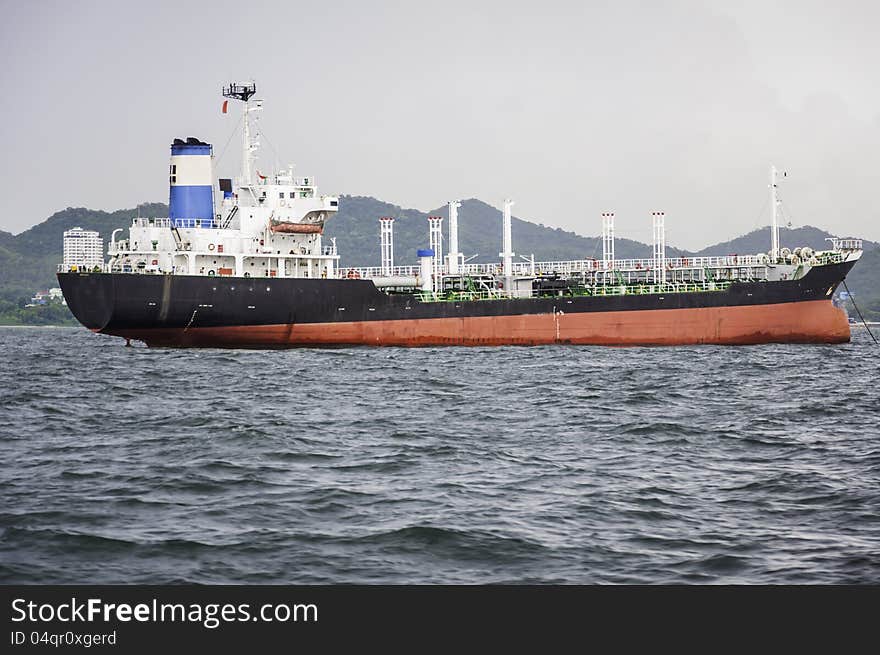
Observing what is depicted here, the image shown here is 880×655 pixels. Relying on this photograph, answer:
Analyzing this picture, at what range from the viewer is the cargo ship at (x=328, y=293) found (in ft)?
147

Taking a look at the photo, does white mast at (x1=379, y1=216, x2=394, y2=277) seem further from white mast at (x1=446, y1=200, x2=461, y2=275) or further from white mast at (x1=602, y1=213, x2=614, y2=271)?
white mast at (x1=602, y1=213, x2=614, y2=271)

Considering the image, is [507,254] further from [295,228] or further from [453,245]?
[295,228]

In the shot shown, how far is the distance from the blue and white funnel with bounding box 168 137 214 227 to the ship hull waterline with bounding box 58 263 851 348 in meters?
6.29

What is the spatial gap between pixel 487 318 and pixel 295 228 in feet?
35.5

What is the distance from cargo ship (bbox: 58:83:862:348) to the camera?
44.7 m

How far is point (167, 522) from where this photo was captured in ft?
41.5

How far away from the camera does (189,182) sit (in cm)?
4931

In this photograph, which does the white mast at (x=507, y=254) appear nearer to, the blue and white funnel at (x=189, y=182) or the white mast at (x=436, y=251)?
the white mast at (x=436, y=251)

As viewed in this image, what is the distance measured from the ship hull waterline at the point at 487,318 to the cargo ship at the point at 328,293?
0.20 feet

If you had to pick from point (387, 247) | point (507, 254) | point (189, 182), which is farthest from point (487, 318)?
point (189, 182)

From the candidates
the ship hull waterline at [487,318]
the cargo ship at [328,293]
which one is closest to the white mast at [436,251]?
the cargo ship at [328,293]

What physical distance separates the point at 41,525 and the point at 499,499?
20.0 feet

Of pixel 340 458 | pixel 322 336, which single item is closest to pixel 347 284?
pixel 322 336
